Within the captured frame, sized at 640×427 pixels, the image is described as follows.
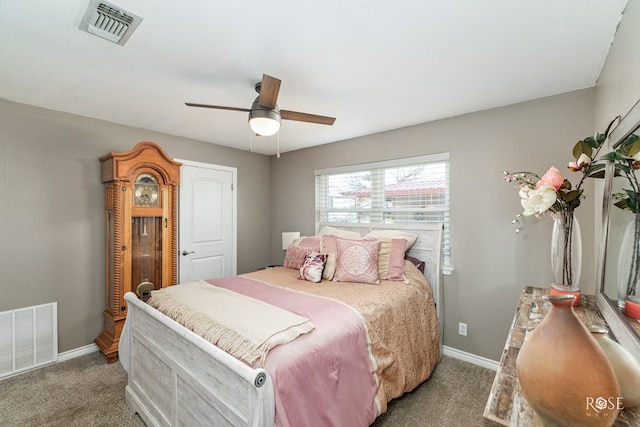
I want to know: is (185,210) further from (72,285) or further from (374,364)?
(374,364)

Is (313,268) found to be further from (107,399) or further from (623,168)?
(623,168)

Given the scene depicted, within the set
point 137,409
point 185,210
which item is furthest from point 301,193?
point 137,409

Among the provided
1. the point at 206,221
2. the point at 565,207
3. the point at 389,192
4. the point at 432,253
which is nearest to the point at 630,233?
the point at 565,207

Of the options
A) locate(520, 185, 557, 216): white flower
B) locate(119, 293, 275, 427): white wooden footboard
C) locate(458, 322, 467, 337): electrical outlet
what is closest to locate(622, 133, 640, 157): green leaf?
locate(520, 185, 557, 216): white flower

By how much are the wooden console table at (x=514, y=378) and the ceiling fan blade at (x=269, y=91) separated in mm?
1699

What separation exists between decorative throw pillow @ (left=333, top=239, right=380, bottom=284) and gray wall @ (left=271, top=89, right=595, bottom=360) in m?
0.89

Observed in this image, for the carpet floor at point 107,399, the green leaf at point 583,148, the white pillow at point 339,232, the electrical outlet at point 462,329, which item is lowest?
the carpet floor at point 107,399

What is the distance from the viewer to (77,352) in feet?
9.22

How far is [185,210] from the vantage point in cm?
357

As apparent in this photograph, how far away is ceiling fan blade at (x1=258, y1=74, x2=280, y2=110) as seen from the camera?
167 cm

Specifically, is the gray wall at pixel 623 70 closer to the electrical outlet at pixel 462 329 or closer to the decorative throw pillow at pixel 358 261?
the decorative throw pillow at pixel 358 261

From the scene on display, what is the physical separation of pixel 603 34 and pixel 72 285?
4.60 metres

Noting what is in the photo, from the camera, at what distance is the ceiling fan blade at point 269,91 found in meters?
1.67

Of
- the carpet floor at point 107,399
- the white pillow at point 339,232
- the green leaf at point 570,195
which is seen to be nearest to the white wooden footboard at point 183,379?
the carpet floor at point 107,399
